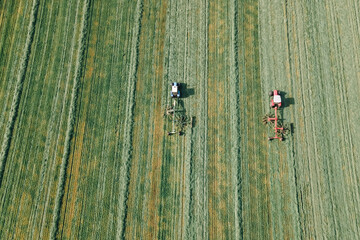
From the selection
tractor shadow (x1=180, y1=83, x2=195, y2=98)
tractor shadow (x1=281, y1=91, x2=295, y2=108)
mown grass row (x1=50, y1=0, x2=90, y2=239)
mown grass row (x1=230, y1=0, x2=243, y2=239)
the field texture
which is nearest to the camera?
mown grass row (x1=230, y1=0, x2=243, y2=239)

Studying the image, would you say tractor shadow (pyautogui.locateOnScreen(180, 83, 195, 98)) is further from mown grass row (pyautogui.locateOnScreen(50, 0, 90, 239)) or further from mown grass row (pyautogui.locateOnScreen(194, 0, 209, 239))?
mown grass row (pyautogui.locateOnScreen(50, 0, 90, 239))

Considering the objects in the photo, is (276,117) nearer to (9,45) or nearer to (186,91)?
(186,91)

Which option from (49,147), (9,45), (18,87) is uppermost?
(9,45)

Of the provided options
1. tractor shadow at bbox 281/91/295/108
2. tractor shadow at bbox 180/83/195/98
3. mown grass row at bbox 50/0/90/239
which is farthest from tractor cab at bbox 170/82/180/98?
tractor shadow at bbox 281/91/295/108

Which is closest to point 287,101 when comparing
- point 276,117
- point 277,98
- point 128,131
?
point 277,98

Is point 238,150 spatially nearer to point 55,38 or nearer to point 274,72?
point 274,72

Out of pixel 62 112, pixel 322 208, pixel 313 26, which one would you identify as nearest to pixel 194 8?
pixel 313 26
